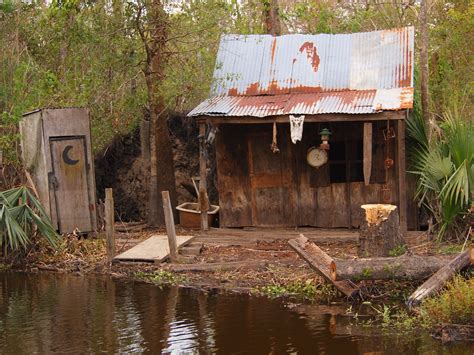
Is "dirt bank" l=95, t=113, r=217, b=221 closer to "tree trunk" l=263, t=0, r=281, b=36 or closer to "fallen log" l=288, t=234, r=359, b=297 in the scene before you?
"tree trunk" l=263, t=0, r=281, b=36

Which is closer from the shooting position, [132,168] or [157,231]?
[157,231]

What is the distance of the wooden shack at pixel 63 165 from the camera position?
1423 centimetres

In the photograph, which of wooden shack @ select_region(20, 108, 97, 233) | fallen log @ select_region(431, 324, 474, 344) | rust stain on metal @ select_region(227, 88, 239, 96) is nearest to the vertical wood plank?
rust stain on metal @ select_region(227, 88, 239, 96)

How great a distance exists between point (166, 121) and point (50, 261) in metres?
4.74

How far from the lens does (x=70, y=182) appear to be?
14.5 m

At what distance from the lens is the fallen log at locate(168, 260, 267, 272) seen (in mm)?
12047

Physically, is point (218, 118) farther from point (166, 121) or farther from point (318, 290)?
point (318, 290)

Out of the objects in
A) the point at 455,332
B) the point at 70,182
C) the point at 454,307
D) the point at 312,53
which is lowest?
the point at 455,332

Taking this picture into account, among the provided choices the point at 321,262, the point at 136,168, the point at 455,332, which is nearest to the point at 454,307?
the point at 455,332

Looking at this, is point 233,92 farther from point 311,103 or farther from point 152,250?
point 152,250

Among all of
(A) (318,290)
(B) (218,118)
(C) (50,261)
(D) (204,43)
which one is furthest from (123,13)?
(A) (318,290)

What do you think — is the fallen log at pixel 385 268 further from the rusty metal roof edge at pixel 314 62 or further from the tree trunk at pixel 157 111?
the tree trunk at pixel 157 111

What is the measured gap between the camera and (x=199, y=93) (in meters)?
16.6

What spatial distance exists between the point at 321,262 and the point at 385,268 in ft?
3.43
